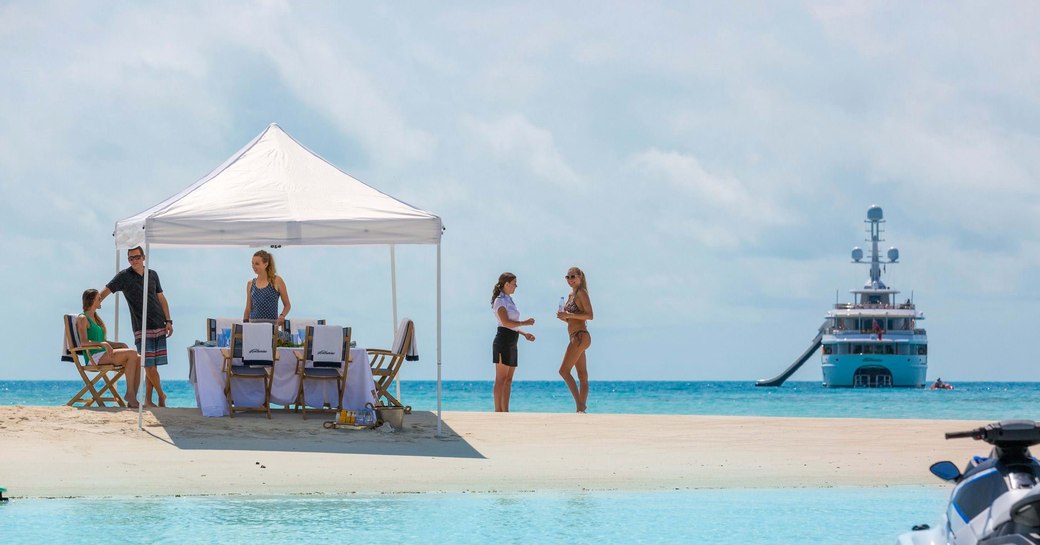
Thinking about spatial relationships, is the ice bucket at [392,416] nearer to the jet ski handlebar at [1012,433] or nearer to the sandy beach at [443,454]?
the sandy beach at [443,454]

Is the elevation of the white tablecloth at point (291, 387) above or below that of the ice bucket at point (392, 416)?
above

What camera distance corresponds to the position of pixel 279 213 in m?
11.2

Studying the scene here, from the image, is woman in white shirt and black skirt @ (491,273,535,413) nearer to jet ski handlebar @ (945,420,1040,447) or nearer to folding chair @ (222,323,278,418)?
folding chair @ (222,323,278,418)

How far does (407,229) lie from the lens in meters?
11.2

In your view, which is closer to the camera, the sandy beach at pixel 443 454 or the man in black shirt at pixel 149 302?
the sandy beach at pixel 443 454

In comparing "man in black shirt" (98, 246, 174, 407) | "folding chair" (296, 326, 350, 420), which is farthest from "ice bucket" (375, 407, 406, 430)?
"man in black shirt" (98, 246, 174, 407)

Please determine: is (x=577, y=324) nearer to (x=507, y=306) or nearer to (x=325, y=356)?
(x=507, y=306)

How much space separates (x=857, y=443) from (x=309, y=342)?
5.07 meters

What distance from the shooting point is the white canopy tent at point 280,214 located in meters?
10.9

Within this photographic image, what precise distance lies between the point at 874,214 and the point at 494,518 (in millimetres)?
71230

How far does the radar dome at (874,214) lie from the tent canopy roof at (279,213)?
2638 inches

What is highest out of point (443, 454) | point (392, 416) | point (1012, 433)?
point (1012, 433)

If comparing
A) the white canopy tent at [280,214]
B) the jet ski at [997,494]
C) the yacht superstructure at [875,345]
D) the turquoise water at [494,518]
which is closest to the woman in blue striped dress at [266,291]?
the white canopy tent at [280,214]

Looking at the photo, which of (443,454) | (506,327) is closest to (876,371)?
(506,327)
